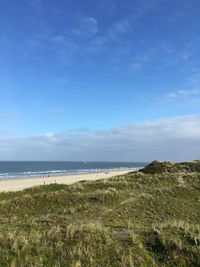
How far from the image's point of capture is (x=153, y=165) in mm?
52375

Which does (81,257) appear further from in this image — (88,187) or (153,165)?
(153,165)

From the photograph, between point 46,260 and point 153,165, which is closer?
point 46,260

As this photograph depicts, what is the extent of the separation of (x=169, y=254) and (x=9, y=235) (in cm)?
641

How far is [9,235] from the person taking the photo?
13742 mm

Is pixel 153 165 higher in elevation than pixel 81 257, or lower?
higher

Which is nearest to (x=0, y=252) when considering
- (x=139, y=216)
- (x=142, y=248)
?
(x=142, y=248)

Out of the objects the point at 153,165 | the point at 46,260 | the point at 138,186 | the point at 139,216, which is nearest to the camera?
the point at 46,260

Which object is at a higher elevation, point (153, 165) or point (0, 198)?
point (153, 165)

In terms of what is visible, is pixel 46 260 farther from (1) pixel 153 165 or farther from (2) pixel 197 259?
(1) pixel 153 165

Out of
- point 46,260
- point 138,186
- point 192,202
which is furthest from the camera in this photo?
point 138,186

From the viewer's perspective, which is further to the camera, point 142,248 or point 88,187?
point 88,187

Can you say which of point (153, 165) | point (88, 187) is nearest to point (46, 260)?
point (88, 187)

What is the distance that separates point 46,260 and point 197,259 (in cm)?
512

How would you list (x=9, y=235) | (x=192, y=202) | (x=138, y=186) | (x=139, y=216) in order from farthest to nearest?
(x=138, y=186)
(x=192, y=202)
(x=139, y=216)
(x=9, y=235)
